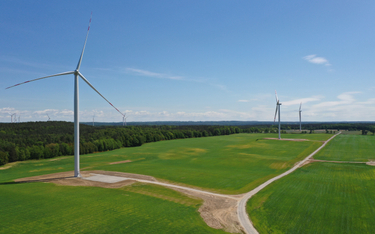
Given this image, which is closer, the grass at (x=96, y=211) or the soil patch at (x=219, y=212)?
the grass at (x=96, y=211)

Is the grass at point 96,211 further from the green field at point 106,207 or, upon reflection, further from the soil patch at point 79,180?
the soil patch at point 79,180

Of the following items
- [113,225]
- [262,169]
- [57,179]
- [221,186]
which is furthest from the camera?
[262,169]

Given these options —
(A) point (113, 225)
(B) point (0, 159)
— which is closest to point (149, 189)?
(A) point (113, 225)

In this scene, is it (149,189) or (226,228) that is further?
(149,189)

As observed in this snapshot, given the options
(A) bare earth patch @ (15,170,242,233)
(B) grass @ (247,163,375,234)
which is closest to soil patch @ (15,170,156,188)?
(A) bare earth patch @ (15,170,242,233)

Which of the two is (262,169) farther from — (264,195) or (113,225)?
(113,225)

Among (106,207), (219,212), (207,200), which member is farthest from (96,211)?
(219,212)

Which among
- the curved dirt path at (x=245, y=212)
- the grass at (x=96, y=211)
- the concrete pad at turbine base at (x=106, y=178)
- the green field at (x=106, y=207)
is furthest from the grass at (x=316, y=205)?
the concrete pad at turbine base at (x=106, y=178)
